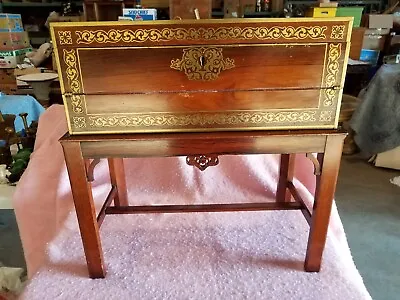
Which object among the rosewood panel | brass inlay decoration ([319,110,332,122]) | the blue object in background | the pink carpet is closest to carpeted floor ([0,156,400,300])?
the blue object in background

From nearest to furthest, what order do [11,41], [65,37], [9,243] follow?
[65,37] → [9,243] → [11,41]

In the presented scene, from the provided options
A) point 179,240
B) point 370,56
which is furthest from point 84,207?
point 370,56

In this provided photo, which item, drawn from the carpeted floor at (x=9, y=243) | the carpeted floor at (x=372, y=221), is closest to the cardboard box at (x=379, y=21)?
the carpeted floor at (x=372, y=221)

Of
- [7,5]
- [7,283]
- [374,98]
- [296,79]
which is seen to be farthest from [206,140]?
[7,5]

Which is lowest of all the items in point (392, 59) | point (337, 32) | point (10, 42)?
point (392, 59)

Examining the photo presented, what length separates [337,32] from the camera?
0.58 m

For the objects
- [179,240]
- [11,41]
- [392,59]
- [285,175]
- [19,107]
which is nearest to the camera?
[179,240]

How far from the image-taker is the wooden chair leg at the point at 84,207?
662mm

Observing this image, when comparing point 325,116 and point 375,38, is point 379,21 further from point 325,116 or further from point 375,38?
point 325,116

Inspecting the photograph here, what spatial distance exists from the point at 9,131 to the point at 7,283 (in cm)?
51

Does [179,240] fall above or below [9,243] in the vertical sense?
above

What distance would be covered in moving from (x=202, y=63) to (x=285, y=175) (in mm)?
505

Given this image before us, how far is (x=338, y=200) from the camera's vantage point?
185cm

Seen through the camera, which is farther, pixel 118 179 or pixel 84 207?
pixel 118 179
